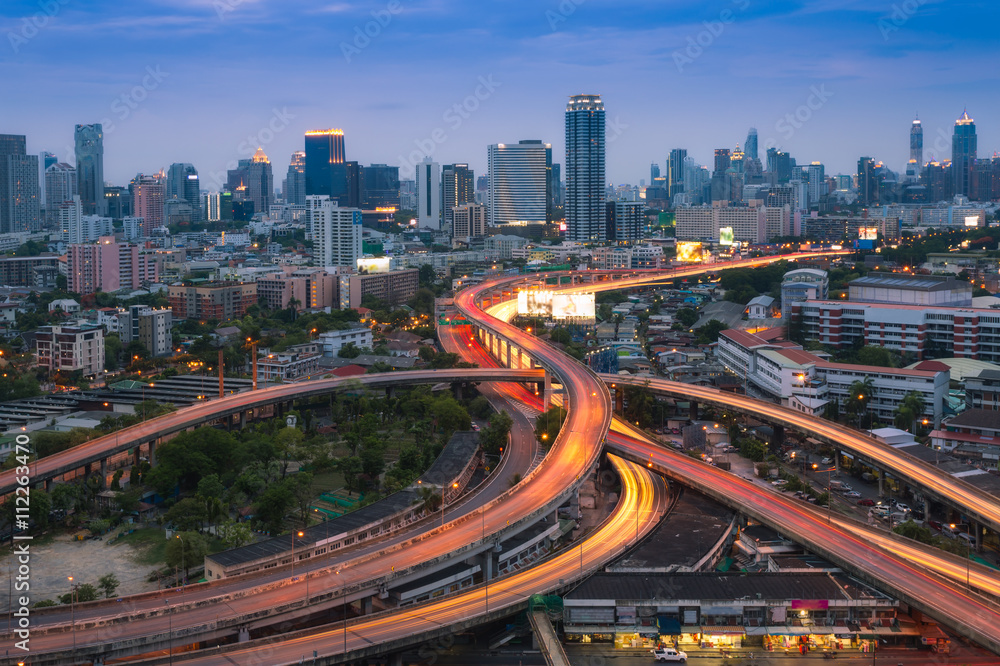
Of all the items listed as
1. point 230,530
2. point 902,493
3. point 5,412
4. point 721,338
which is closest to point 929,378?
point 902,493

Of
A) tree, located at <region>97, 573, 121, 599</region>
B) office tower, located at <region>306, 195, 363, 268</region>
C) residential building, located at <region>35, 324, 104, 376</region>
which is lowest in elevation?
tree, located at <region>97, 573, 121, 599</region>

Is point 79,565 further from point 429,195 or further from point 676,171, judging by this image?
point 676,171

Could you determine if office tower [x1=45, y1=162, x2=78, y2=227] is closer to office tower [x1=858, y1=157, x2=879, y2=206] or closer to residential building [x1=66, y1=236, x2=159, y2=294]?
residential building [x1=66, y1=236, x2=159, y2=294]

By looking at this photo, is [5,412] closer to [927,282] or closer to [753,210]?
[927,282]

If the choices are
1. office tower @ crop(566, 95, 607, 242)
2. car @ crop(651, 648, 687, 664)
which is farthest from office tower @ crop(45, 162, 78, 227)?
car @ crop(651, 648, 687, 664)

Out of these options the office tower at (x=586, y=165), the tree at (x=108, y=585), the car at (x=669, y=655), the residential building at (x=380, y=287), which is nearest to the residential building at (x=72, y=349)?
the residential building at (x=380, y=287)

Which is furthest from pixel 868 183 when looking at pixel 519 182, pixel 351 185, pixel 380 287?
pixel 380 287
